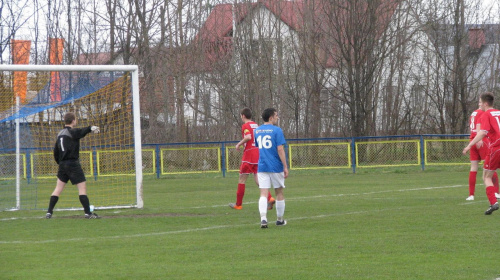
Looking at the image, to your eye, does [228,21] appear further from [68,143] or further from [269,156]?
[269,156]

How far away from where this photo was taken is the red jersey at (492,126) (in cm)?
1108

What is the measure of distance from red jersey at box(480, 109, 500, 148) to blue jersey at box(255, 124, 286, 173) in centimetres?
329

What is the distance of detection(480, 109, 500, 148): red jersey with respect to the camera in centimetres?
1108

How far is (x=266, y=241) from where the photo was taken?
8.96 m

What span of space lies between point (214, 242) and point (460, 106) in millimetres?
28427

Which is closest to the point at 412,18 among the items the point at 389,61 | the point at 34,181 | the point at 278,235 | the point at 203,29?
the point at 389,61

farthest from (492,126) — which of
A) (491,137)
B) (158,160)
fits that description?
(158,160)

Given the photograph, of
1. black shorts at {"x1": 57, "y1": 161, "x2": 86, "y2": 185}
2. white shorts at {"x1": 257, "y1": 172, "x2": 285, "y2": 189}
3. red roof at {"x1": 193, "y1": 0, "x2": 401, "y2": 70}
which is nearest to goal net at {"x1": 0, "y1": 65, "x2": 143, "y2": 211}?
black shorts at {"x1": 57, "y1": 161, "x2": 86, "y2": 185}

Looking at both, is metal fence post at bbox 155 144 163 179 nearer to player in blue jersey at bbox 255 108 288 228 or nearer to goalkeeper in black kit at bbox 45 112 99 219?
goalkeeper in black kit at bbox 45 112 99 219

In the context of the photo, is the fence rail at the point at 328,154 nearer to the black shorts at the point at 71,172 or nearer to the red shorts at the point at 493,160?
the black shorts at the point at 71,172

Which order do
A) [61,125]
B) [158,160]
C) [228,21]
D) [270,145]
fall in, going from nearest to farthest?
1. [270,145]
2. [61,125]
3. [158,160]
4. [228,21]

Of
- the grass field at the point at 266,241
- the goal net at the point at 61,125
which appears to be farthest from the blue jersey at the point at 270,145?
the goal net at the point at 61,125

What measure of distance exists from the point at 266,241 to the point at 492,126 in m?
4.43

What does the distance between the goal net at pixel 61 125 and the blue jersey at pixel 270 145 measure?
436cm
